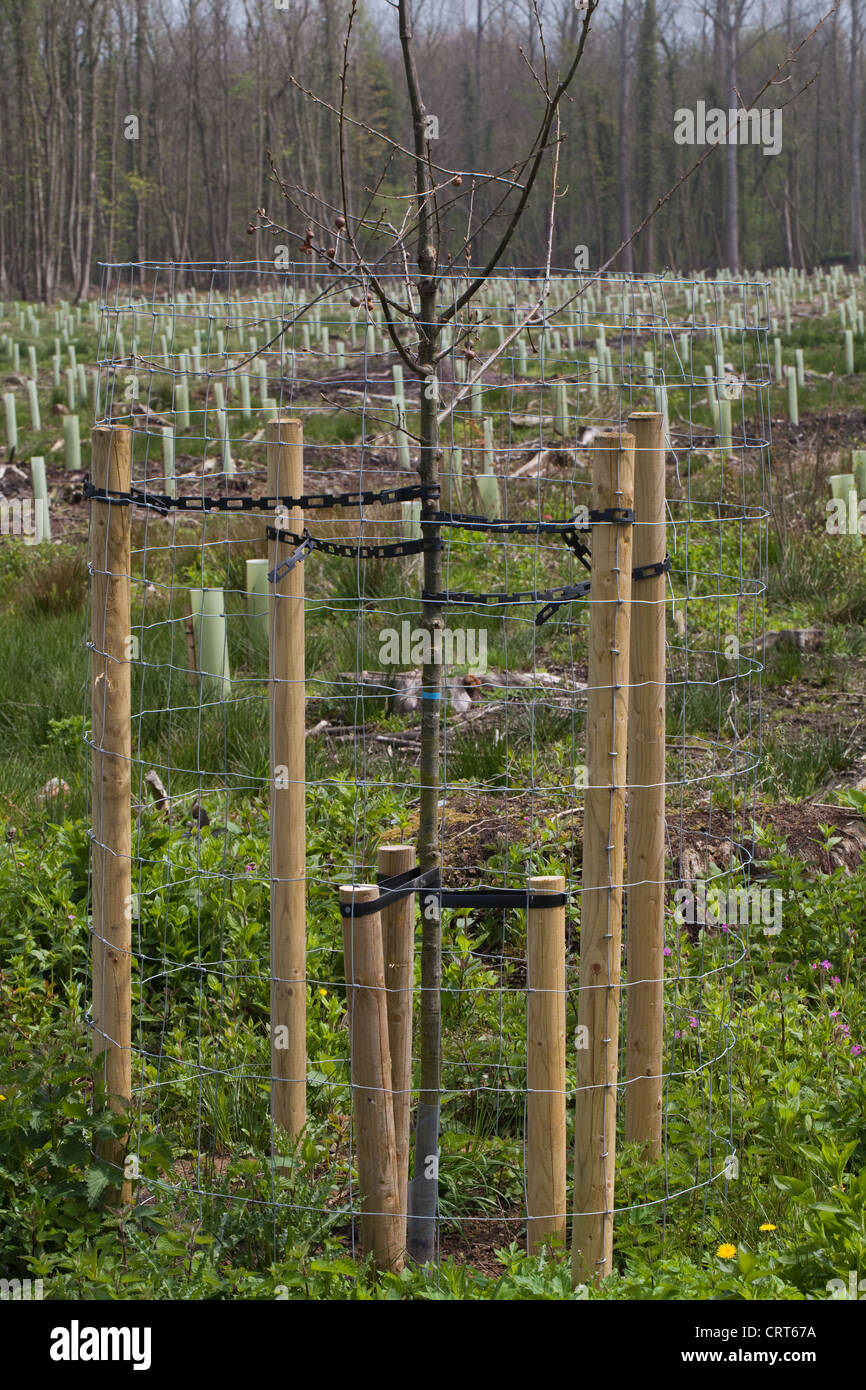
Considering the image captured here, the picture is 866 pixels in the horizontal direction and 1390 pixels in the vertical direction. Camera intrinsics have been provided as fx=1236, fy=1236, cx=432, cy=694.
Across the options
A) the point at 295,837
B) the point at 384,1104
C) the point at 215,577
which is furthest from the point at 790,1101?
the point at 215,577

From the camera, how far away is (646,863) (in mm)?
2959

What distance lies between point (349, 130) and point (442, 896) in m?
41.1

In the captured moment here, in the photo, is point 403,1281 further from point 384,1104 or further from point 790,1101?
point 790,1101

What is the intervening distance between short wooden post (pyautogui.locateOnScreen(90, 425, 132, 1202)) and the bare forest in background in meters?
29.5

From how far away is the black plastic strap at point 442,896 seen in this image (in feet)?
8.34

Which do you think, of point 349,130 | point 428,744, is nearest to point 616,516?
point 428,744

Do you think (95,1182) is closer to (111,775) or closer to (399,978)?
(399,978)

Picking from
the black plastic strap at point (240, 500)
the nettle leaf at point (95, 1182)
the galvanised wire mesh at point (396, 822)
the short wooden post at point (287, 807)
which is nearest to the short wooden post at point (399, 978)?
the galvanised wire mesh at point (396, 822)

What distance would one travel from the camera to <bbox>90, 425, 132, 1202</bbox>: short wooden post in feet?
10.0

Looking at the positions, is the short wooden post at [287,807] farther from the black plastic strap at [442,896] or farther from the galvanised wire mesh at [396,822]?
the black plastic strap at [442,896]

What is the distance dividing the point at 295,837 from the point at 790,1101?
1359mm

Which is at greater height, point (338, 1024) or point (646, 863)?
point (646, 863)

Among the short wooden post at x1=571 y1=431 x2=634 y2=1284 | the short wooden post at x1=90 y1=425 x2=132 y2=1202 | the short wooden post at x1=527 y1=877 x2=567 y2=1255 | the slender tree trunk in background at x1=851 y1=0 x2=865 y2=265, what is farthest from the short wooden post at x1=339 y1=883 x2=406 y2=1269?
the slender tree trunk in background at x1=851 y1=0 x2=865 y2=265
